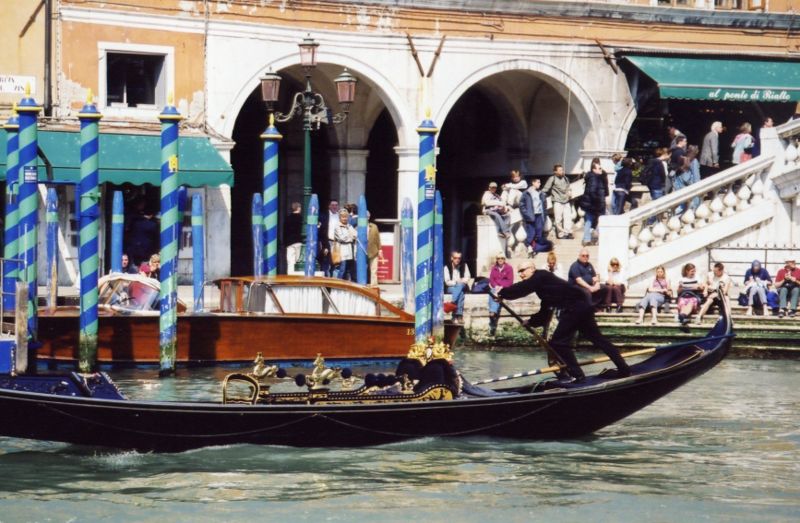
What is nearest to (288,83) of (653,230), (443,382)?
(653,230)

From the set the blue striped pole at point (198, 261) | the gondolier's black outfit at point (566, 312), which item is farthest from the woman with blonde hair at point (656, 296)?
the gondolier's black outfit at point (566, 312)

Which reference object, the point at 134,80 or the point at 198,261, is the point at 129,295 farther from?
the point at 134,80

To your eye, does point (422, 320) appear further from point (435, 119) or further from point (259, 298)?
point (435, 119)

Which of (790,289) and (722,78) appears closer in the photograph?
(790,289)

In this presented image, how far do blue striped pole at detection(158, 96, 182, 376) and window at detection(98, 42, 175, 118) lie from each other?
395 cm

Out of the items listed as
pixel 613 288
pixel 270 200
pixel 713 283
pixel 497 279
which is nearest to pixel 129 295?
pixel 270 200

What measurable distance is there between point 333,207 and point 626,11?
15.3ft

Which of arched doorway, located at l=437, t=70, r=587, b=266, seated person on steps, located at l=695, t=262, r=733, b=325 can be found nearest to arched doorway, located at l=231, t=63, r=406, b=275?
arched doorway, located at l=437, t=70, r=587, b=266

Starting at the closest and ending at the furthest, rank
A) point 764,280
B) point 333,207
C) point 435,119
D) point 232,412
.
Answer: point 232,412, point 764,280, point 333,207, point 435,119

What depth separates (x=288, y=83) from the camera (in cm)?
2256

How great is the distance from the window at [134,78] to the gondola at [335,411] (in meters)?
7.86

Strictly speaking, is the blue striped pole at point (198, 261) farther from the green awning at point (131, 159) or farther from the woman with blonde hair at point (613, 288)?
the woman with blonde hair at point (613, 288)

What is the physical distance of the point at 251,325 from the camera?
54.1 ft

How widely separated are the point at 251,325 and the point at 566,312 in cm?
439
